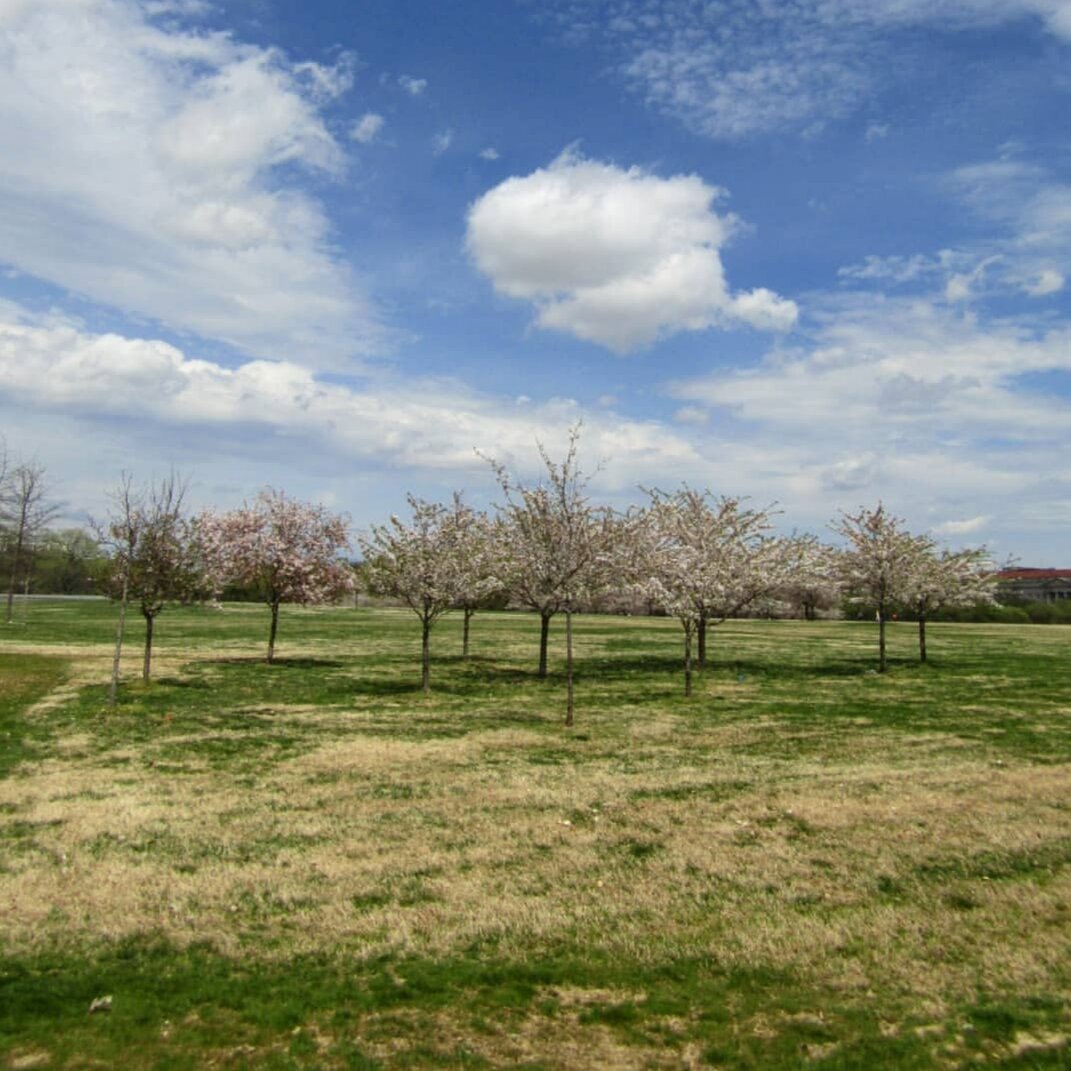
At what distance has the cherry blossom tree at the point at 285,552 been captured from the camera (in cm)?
2955

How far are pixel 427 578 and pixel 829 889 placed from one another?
1491 cm

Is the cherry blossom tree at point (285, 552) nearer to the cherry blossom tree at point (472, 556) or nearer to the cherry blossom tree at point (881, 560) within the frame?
the cherry blossom tree at point (472, 556)

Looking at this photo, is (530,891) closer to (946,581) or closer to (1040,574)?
(946,581)

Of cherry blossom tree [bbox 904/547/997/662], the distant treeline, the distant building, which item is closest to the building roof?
the distant building

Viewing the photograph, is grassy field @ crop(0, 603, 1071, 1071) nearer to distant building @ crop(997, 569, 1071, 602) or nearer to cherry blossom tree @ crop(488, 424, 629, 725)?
cherry blossom tree @ crop(488, 424, 629, 725)

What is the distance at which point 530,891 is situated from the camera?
8188 millimetres

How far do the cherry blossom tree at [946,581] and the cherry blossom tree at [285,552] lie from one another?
20827 mm

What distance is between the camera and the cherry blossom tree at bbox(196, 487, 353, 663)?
96.9 ft

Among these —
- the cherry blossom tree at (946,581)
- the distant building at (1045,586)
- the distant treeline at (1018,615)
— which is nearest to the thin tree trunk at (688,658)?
the cherry blossom tree at (946,581)

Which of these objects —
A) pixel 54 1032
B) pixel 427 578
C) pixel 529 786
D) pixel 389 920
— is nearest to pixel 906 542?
pixel 427 578

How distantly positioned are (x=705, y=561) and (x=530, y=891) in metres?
18.8

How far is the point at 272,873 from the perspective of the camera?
337 inches

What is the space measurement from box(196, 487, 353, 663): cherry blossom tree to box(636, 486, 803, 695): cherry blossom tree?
10.6 meters

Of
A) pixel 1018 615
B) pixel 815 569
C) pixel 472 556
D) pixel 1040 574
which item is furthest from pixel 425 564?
pixel 1040 574
